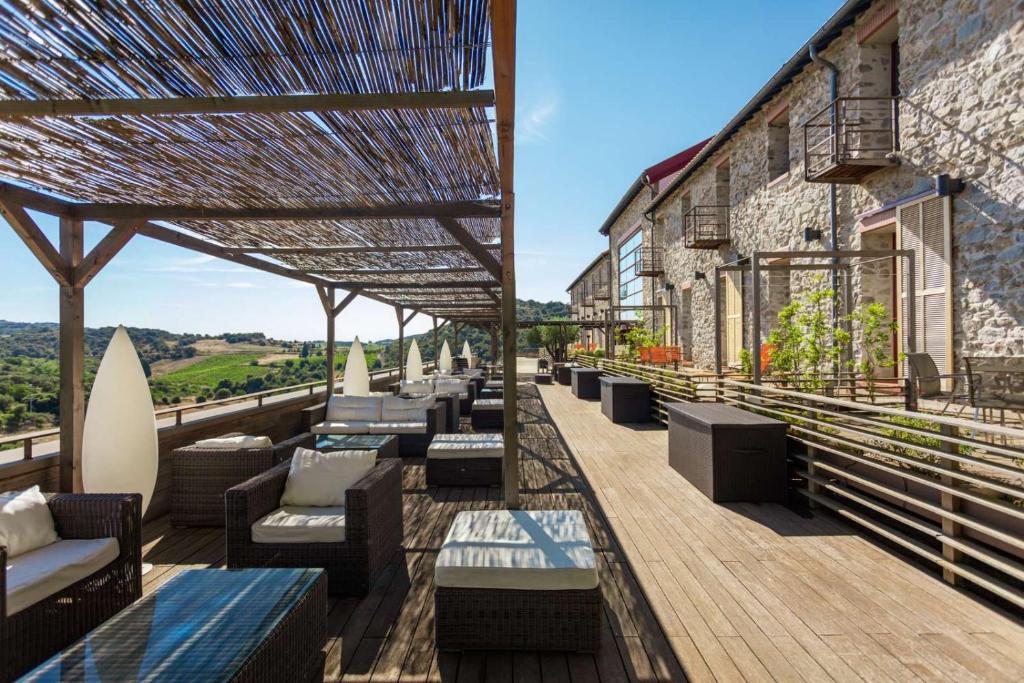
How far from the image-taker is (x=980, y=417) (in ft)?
15.2

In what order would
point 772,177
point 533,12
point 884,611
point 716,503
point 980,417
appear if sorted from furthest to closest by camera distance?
point 772,177, point 980,417, point 716,503, point 884,611, point 533,12

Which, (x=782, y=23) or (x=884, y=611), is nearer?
(x=884, y=611)

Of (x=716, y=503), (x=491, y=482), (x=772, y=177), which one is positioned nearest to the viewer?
(x=716, y=503)

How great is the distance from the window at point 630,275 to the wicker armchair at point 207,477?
14.9m

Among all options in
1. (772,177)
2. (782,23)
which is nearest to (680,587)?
(772,177)

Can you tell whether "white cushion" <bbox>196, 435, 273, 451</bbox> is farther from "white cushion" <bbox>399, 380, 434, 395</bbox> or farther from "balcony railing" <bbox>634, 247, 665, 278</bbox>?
"balcony railing" <bbox>634, 247, 665, 278</bbox>

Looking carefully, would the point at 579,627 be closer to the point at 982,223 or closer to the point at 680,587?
the point at 680,587

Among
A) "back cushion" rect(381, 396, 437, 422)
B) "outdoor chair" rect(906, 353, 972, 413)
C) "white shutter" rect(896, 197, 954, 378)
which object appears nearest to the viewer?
"outdoor chair" rect(906, 353, 972, 413)

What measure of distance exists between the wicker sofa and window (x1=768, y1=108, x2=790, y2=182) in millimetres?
7576

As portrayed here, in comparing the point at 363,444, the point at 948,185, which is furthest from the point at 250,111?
the point at 948,185

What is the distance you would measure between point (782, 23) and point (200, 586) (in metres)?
12.1

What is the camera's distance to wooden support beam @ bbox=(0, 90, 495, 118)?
7.90 feet

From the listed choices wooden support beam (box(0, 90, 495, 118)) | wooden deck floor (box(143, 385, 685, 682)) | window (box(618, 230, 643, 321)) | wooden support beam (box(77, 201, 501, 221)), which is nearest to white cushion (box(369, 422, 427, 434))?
wooden deck floor (box(143, 385, 685, 682))

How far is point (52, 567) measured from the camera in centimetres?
225
